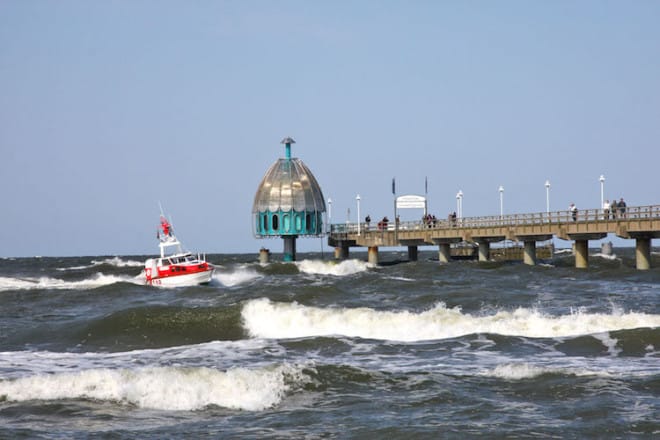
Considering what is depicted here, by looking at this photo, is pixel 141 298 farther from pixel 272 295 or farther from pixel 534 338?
pixel 534 338

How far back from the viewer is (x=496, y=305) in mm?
32469

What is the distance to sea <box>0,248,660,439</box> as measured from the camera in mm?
13953

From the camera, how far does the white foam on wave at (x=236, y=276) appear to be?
53094mm

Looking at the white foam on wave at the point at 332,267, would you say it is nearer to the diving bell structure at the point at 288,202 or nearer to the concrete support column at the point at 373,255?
the concrete support column at the point at 373,255

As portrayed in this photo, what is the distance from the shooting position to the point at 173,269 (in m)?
48.0

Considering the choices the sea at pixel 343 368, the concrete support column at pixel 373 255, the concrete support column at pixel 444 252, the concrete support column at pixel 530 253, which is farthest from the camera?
the concrete support column at pixel 373 255

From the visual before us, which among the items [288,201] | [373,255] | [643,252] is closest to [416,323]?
[643,252]

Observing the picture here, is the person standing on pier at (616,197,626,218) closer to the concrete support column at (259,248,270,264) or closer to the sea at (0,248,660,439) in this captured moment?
the sea at (0,248,660,439)

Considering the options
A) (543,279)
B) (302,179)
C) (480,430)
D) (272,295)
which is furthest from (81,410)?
(302,179)

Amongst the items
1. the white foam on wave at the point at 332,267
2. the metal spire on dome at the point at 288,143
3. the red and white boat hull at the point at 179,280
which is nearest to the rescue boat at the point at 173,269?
the red and white boat hull at the point at 179,280

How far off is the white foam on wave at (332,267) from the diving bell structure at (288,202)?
668 centimetres

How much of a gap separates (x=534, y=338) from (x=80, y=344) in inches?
467

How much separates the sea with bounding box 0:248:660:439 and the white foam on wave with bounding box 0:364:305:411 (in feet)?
0.12

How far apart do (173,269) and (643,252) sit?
76.4 feet
